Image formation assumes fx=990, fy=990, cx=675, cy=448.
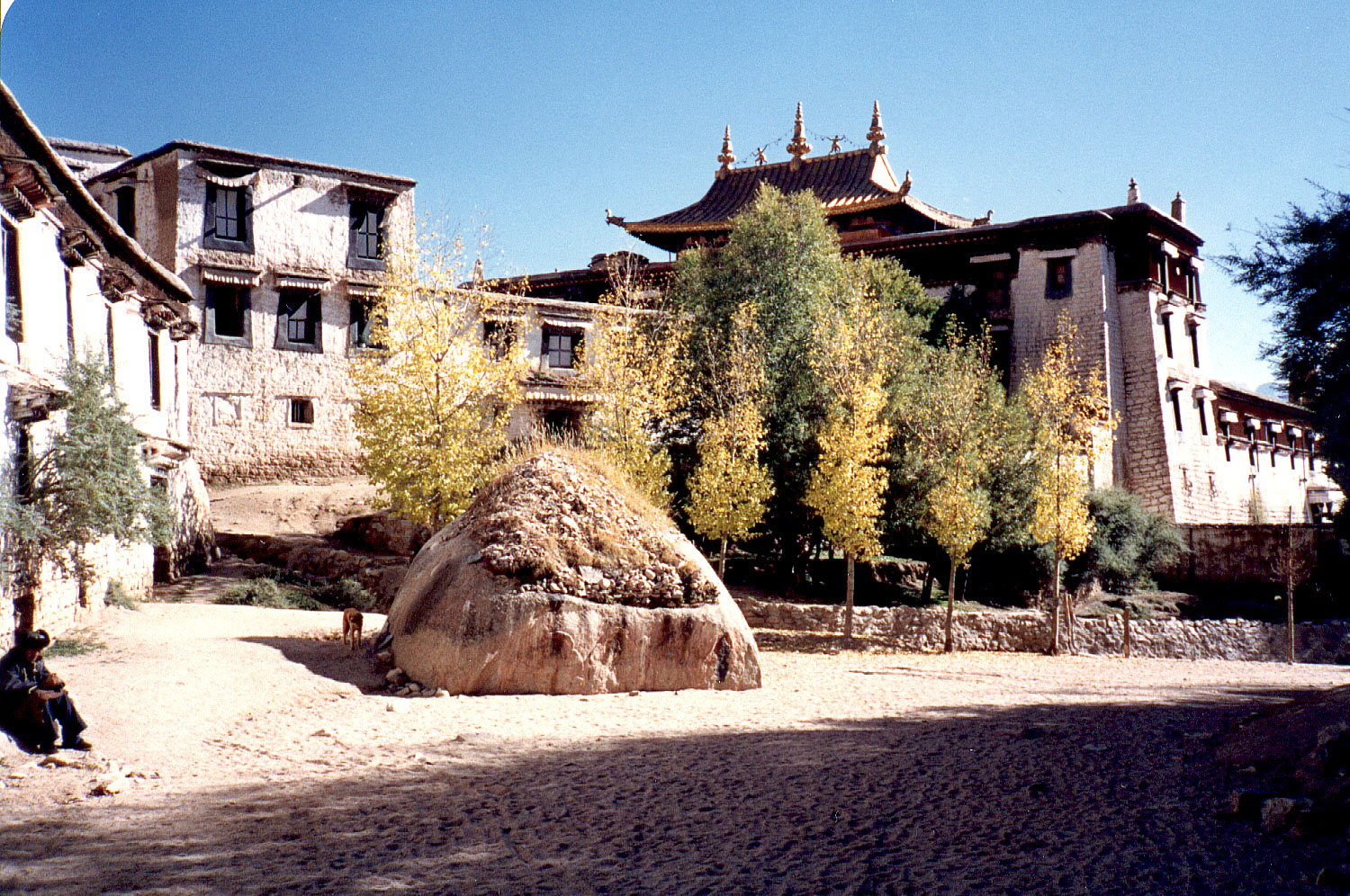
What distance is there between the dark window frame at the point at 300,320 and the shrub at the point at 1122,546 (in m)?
23.7

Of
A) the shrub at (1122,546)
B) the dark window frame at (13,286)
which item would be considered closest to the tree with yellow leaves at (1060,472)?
the shrub at (1122,546)

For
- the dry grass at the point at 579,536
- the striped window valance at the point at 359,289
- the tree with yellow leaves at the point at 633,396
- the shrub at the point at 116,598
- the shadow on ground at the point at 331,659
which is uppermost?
the striped window valance at the point at 359,289

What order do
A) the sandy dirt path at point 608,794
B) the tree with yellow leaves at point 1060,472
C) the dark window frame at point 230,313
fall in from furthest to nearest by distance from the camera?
the dark window frame at point 230,313 → the tree with yellow leaves at point 1060,472 → the sandy dirt path at point 608,794

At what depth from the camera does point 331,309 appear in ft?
103

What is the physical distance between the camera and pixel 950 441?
22.2 metres

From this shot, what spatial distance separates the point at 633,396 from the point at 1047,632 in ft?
34.7

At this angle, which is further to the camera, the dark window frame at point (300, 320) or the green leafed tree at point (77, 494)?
the dark window frame at point (300, 320)

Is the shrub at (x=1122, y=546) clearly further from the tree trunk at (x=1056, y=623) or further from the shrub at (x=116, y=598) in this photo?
the shrub at (x=116, y=598)

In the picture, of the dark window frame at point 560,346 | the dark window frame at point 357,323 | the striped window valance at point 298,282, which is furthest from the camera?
the dark window frame at point 560,346

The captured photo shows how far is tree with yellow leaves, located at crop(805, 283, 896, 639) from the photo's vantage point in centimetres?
2047

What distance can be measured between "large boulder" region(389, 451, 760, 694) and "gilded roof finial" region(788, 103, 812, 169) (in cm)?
2997

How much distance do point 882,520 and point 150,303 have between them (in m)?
16.4

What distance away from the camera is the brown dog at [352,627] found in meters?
13.5

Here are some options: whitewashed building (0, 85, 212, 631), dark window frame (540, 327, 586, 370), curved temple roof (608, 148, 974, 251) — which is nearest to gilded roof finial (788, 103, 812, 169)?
curved temple roof (608, 148, 974, 251)
